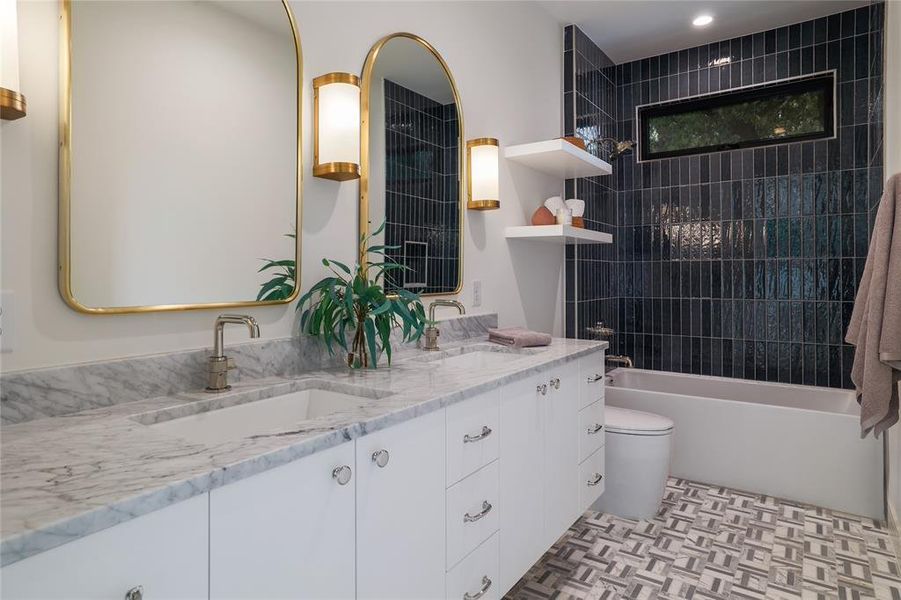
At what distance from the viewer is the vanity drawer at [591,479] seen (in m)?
2.17

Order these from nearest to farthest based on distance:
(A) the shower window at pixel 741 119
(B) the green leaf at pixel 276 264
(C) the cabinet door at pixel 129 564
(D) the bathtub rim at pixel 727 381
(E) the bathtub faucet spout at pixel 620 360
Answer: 1. (C) the cabinet door at pixel 129 564
2. (B) the green leaf at pixel 276 264
3. (D) the bathtub rim at pixel 727 381
4. (A) the shower window at pixel 741 119
5. (E) the bathtub faucet spout at pixel 620 360

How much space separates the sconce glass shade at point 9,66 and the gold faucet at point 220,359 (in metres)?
0.58

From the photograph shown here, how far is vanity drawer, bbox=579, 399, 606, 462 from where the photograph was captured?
7.06ft

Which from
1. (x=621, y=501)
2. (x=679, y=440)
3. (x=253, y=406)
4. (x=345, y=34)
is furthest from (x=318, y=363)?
(x=679, y=440)

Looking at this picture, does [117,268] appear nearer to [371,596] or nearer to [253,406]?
[253,406]

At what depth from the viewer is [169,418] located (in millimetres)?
1151

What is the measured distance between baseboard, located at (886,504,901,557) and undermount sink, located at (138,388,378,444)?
237 centimetres

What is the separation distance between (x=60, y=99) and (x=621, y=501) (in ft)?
8.67

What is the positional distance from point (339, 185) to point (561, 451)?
1254 millimetres

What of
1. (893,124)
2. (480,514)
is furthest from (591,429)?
(893,124)

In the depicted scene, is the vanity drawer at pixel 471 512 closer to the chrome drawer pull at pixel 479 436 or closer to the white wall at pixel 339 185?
the chrome drawer pull at pixel 479 436

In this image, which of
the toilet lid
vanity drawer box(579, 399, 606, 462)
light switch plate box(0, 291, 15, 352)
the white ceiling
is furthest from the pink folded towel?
the white ceiling

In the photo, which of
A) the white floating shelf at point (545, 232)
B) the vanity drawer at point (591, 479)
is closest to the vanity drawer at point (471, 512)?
the vanity drawer at point (591, 479)

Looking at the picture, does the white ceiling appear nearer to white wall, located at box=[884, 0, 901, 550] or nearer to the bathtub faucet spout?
white wall, located at box=[884, 0, 901, 550]
